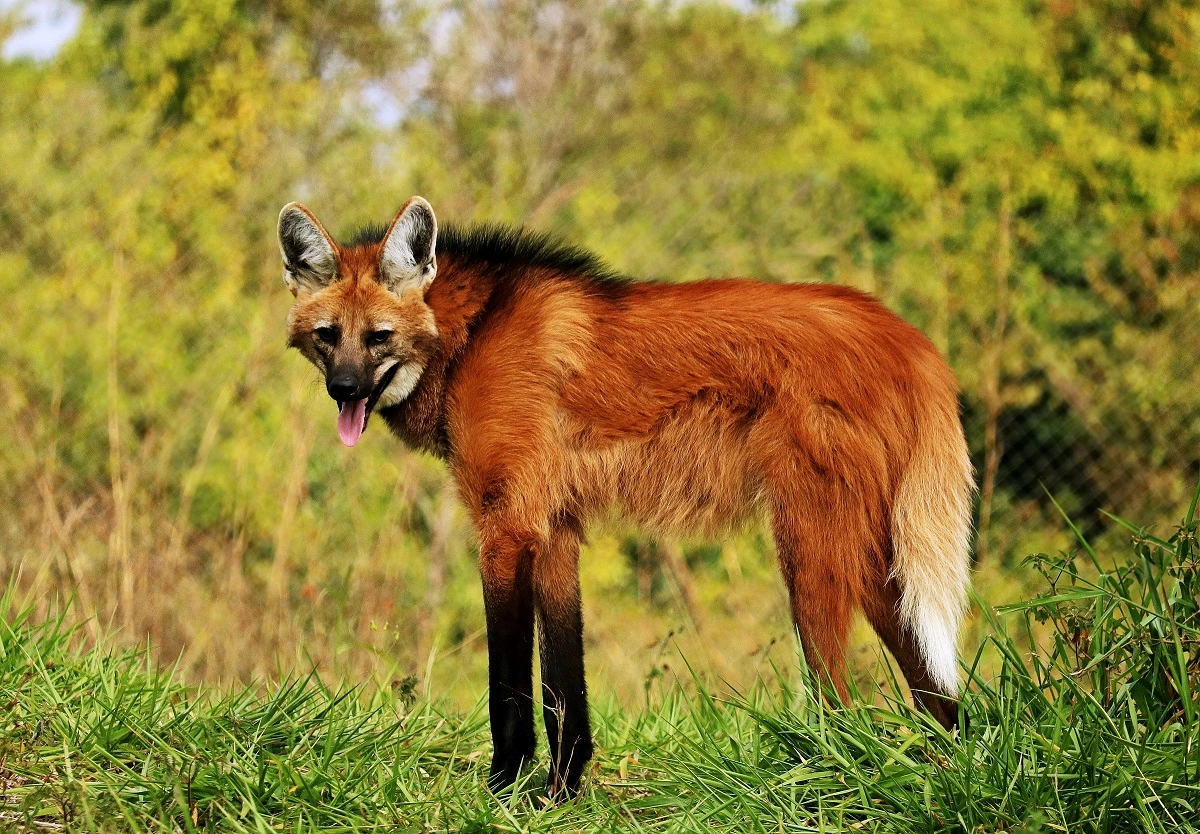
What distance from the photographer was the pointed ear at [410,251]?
2812mm

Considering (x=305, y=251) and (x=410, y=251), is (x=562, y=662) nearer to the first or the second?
(x=410, y=251)

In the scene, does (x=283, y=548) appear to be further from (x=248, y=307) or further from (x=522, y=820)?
(x=522, y=820)

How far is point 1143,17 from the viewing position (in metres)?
6.71

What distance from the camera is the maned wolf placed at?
8.43ft

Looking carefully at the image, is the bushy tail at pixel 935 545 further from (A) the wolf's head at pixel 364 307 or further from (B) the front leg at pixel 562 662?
(A) the wolf's head at pixel 364 307

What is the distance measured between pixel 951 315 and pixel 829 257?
0.68m

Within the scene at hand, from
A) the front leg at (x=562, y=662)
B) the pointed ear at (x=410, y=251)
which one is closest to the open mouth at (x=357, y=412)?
the pointed ear at (x=410, y=251)

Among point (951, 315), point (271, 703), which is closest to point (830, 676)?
point (271, 703)

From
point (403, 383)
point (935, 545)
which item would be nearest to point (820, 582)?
point (935, 545)

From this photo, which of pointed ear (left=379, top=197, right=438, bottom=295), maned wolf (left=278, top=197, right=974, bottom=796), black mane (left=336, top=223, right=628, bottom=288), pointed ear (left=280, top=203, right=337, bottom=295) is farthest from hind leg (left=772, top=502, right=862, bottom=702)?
pointed ear (left=280, top=203, right=337, bottom=295)

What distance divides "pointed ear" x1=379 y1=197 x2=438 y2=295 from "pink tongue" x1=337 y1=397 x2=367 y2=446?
31cm

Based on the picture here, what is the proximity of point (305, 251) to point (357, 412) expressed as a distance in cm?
46

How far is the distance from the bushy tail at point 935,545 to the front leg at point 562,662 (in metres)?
0.78

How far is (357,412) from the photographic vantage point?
2789mm
